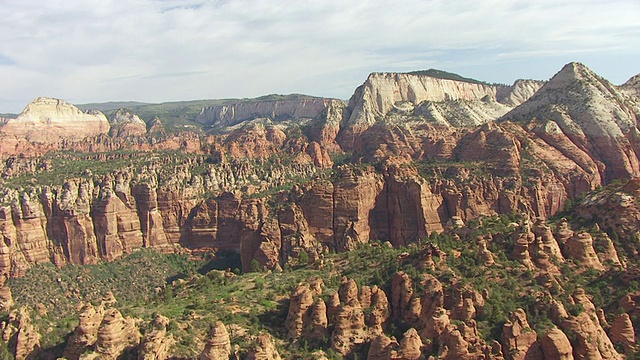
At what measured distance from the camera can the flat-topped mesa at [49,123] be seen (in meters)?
170

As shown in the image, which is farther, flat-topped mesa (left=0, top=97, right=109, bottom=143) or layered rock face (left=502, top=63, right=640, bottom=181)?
flat-topped mesa (left=0, top=97, right=109, bottom=143)

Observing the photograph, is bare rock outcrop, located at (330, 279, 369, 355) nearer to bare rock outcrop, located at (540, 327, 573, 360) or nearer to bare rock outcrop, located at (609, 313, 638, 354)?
bare rock outcrop, located at (540, 327, 573, 360)

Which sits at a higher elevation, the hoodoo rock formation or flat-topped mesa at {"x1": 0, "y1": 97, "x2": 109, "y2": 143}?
flat-topped mesa at {"x1": 0, "y1": 97, "x2": 109, "y2": 143}

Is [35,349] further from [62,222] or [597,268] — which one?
[62,222]

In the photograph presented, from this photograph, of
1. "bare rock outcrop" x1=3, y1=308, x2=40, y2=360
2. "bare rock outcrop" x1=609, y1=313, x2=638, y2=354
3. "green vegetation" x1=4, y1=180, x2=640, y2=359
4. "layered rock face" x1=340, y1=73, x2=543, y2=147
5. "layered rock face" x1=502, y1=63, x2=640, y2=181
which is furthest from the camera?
"layered rock face" x1=340, y1=73, x2=543, y2=147

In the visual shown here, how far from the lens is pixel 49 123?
17975 centimetres

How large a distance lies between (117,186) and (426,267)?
6256 cm

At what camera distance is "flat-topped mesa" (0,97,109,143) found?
556 ft

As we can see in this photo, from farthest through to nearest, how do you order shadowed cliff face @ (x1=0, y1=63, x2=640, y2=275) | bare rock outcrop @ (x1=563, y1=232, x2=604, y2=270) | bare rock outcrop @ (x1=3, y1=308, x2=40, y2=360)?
1. shadowed cliff face @ (x1=0, y1=63, x2=640, y2=275)
2. bare rock outcrop @ (x1=563, y1=232, x2=604, y2=270)
3. bare rock outcrop @ (x1=3, y1=308, x2=40, y2=360)

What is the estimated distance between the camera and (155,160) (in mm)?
107375

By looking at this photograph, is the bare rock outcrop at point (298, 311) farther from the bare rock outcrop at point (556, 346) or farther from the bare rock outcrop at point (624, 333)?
the bare rock outcrop at point (624, 333)

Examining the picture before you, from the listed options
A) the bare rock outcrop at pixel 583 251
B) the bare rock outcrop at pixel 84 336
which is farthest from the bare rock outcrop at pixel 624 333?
the bare rock outcrop at pixel 84 336

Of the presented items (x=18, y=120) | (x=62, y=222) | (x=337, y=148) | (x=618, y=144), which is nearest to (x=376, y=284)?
(x=62, y=222)

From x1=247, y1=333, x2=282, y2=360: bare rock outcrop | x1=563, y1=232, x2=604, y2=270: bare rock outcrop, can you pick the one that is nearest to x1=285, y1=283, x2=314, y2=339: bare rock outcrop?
x1=247, y1=333, x2=282, y2=360: bare rock outcrop
